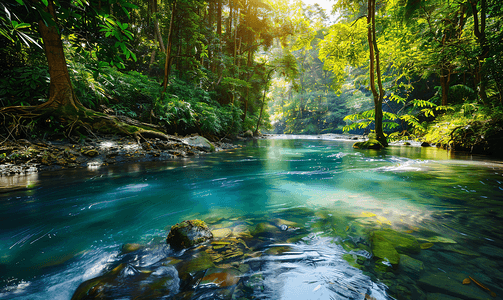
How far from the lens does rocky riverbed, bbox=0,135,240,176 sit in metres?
4.20

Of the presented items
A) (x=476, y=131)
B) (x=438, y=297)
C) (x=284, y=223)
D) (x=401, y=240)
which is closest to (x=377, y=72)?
(x=476, y=131)

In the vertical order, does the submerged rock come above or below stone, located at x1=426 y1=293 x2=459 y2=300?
above

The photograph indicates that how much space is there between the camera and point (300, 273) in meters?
1.39

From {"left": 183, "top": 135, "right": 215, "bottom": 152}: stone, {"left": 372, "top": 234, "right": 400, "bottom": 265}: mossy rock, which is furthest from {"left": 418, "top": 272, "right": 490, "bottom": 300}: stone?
{"left": 183, "top": 135, "right": 215, "bottom": 152}: stone

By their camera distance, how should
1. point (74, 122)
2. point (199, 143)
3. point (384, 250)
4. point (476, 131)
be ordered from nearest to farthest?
point (384, 250), point (74, 122), point (476, 131), point (199, 143)

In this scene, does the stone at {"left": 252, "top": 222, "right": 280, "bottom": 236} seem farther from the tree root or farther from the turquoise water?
the tree root

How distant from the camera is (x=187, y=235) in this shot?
5.79 feet

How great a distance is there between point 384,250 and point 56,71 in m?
7.42

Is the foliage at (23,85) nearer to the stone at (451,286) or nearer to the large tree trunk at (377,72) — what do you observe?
the stone at (451,286)

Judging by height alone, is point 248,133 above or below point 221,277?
above

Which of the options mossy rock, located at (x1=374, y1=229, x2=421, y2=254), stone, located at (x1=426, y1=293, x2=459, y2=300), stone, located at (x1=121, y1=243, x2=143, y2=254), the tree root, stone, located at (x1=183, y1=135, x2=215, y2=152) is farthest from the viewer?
stone, located at (x1=183, y1=135, x2=215, y2=152)

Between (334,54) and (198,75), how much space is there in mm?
7515

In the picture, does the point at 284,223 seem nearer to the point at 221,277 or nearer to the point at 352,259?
the point at 352,259

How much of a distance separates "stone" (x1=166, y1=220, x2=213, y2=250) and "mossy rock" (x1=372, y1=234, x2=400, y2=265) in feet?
4.69
